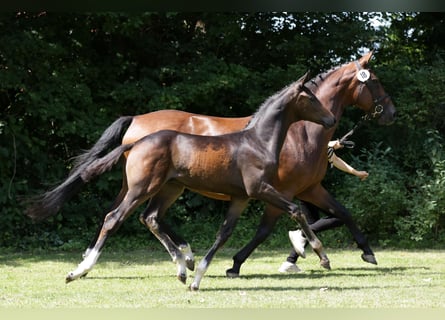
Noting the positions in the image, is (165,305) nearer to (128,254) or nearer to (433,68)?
(128,254)

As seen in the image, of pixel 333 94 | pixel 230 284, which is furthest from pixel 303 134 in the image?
pixel 230 284

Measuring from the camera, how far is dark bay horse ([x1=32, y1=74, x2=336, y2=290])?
6.26 meters

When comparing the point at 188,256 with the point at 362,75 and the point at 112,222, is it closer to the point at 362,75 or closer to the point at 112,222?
the point at 112,222

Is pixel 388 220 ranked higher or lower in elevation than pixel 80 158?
lower

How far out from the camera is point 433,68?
42.5 feet

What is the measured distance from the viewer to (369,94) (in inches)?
331

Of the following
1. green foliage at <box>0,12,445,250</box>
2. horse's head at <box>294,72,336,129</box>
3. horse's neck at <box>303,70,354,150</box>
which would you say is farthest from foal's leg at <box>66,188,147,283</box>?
green foliage at <box>0,12,445,250</box>

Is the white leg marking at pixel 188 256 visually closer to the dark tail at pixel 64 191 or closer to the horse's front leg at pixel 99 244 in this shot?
the horse's front leg at pixel 99 244

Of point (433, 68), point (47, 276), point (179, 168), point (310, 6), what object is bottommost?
point (47, 276)

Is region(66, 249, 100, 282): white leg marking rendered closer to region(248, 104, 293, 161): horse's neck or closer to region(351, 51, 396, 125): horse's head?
region(248, 104, 293, 161): horse's neck

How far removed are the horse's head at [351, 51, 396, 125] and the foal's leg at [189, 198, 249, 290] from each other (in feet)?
8.14

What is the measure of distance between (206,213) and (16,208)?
10.7 ft

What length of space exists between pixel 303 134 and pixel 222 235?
1.98 m

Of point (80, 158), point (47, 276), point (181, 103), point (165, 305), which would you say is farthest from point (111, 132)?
point (181, 103)
